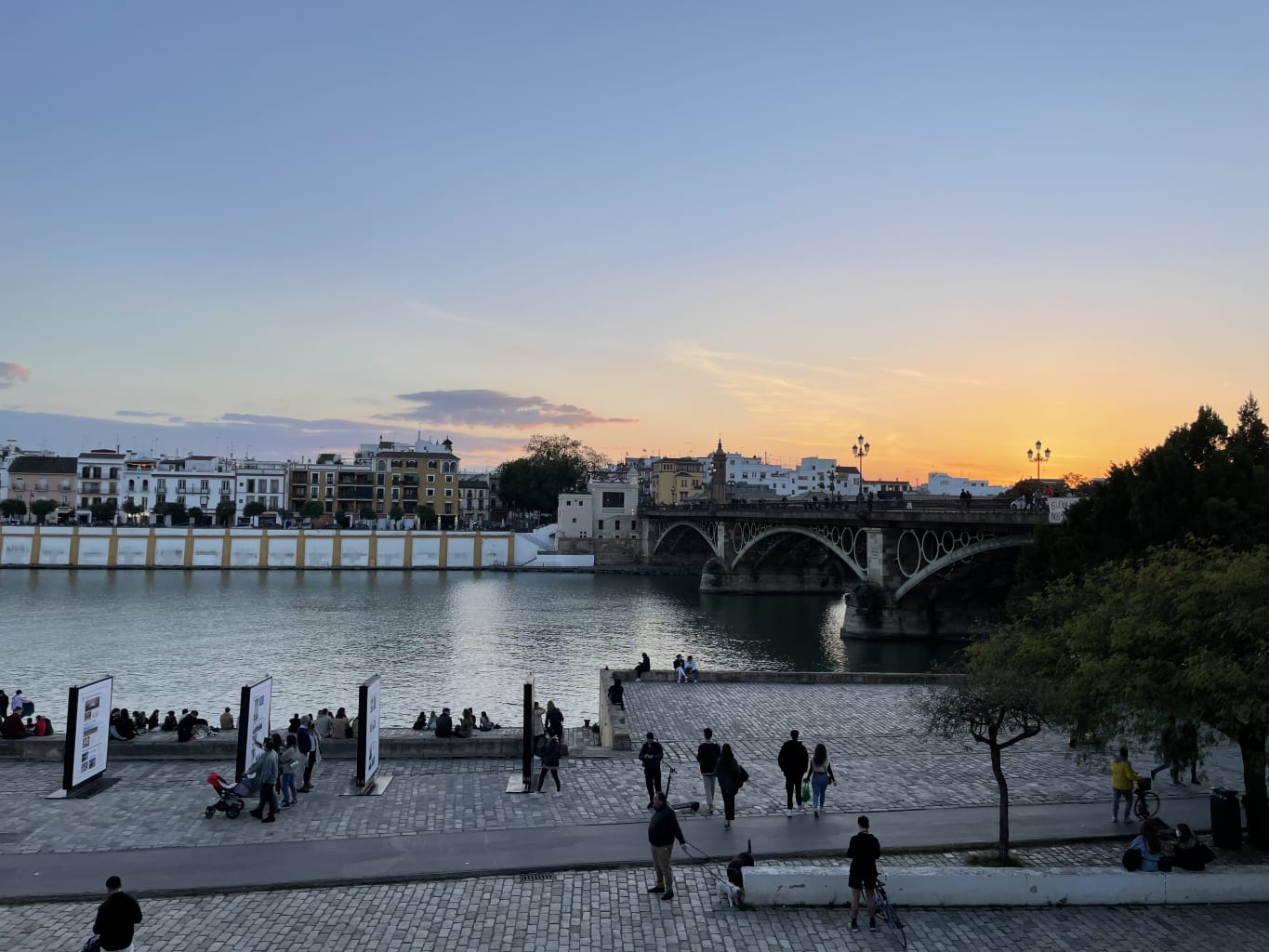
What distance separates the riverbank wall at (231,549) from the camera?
3691 inches

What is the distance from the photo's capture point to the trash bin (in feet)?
42.2

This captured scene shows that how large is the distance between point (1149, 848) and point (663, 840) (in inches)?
240

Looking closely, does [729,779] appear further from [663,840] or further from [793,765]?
[663,840]

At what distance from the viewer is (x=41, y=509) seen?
116 m

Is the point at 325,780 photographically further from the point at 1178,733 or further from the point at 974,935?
the point at 1178,733

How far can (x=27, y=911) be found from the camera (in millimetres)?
10891

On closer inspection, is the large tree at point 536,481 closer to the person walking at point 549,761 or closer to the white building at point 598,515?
the white building at point 598,515

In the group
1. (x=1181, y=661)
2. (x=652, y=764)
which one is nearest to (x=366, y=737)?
(x=652, y=764)

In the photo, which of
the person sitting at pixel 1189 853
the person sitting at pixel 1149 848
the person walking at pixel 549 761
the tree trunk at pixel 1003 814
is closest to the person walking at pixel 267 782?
the person walking at pixel 549 761

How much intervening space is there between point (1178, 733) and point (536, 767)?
10.3 meters

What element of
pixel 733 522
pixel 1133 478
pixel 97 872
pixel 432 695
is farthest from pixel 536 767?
pixel 733 522

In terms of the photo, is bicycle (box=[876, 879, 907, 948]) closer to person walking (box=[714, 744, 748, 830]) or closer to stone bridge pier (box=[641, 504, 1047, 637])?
person walking (box=[714, 744, 748, 830])

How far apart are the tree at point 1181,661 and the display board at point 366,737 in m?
10.4

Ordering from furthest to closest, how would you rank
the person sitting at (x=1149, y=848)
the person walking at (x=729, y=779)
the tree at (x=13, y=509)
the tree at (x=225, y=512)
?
the tree at (x=225, y=512), the tree at (x=13, y=509), the person walking at (x=729, y=779), the person sitting at (x=1149, y=848)
